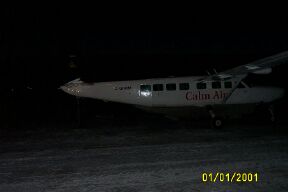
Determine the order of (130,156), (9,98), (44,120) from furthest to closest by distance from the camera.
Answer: (9,98) → (44,120) → (130,156)

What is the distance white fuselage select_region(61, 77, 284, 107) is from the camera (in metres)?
15.8

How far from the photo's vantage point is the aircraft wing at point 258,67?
12.7 m

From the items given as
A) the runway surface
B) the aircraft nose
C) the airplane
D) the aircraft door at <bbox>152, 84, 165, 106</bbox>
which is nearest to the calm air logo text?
the airplane

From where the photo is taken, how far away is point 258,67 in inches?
555

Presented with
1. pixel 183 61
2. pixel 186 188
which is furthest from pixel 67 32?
pixel 186 188

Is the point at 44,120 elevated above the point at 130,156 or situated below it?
above

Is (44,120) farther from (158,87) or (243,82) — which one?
(243,82)

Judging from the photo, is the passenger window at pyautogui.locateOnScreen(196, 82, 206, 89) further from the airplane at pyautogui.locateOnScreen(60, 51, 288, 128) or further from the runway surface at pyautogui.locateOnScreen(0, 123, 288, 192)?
the runway surface at pyautogui.locateOnScreen(0, 123, 288, 192)

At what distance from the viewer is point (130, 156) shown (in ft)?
33.0

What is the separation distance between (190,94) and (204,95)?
28.7 inches

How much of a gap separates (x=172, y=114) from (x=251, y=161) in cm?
740

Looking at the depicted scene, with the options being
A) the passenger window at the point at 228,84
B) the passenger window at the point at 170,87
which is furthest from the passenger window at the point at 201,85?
the passenger window at the point at 170,87
